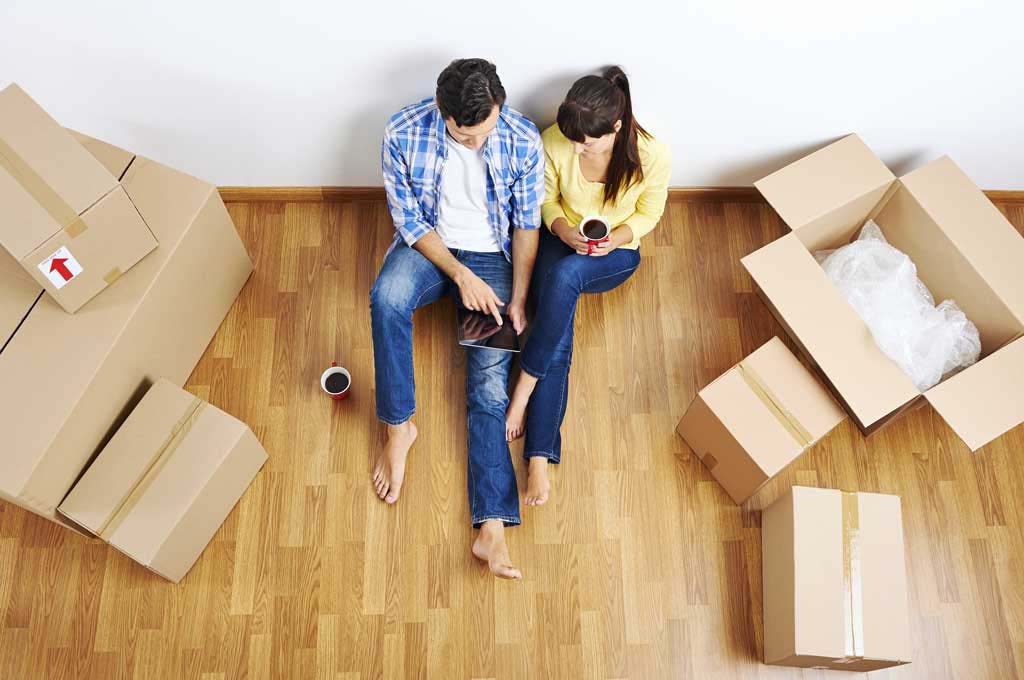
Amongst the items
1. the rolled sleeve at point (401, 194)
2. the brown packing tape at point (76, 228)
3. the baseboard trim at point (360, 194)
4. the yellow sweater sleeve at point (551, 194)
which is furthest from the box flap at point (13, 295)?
the yellow sweater sleeve at point (551, 194)

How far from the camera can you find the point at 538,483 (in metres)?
2.06

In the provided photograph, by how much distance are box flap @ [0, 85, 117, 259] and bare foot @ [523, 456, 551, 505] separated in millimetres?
1159

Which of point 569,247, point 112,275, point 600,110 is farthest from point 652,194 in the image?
point 112,275

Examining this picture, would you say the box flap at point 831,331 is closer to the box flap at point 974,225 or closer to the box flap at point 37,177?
the box flap at point 974,225

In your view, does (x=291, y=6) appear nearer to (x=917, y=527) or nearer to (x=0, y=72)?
(x=0, y=72)

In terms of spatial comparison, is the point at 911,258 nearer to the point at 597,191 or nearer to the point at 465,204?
the point at 597,191

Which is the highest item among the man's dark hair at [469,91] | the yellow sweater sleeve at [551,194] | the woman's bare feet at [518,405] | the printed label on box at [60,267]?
the man's dark hair at [469,91]

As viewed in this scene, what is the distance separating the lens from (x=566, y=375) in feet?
6.84

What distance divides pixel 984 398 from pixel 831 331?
0.36 meters

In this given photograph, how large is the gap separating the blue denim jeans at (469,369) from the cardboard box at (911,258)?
26.4 inches

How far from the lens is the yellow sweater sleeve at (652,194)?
197 cm

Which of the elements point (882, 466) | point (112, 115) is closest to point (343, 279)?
point (112, 115)

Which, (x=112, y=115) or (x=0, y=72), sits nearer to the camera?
(x=0, y=72)

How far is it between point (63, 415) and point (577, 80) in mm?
1344
